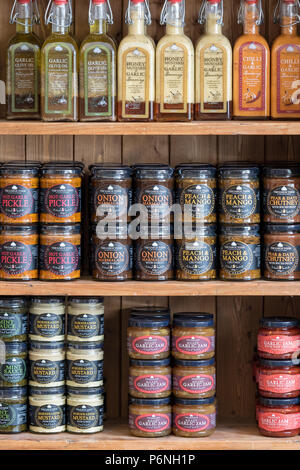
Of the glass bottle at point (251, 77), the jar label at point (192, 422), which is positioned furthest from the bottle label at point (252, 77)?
the jar label at point (192, 422)

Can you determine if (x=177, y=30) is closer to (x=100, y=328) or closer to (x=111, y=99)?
(x=111, y=99)

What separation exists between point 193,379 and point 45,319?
41 centimetres

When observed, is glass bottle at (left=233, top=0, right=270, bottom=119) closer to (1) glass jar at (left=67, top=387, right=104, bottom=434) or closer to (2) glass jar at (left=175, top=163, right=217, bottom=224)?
(2) glass jar at (left=175, top=163, right=217, bottom=224)

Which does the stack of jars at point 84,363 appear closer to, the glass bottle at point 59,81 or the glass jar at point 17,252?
the glass jar at point 17,252

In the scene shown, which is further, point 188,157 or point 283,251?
point 188,157

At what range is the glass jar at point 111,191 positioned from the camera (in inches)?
77.1

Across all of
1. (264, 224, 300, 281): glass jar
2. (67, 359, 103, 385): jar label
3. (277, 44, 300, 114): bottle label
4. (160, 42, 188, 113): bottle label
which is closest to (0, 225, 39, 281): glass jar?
(67, 359, 103, 385): jar label

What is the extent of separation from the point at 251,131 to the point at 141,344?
611mm

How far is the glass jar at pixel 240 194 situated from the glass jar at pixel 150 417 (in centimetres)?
51

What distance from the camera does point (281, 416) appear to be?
1976mm

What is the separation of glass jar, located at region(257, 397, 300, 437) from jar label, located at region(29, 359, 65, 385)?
0.54 meters

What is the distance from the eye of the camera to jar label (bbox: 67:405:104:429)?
1.99 metres

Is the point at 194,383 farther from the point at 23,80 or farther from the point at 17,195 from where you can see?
the point at 23,80

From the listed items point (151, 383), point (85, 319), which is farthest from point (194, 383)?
point (85, 319)
